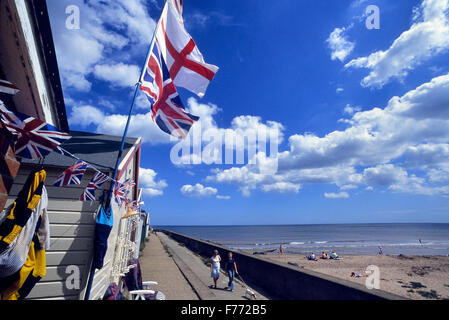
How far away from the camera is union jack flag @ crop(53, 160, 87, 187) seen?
484cm

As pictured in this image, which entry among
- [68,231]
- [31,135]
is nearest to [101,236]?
[68,231]

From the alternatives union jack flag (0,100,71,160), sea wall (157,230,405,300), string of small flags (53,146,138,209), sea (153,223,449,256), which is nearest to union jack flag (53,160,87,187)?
string of small flags (53,146,138,209)

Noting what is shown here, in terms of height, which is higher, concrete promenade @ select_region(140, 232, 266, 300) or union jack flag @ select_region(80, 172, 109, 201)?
union jack flag @ select_region(80, 172, 109, 201)

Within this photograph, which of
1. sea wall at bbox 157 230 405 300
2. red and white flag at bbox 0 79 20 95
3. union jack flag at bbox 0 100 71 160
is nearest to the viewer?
red and white flag at bbox 0 79 20 95

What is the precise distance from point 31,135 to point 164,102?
2.56 m

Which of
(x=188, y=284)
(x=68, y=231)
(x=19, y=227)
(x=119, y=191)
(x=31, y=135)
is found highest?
(x=31, y=135)

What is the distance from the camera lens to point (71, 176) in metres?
4.92

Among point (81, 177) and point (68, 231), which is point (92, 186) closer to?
point (81, 177)

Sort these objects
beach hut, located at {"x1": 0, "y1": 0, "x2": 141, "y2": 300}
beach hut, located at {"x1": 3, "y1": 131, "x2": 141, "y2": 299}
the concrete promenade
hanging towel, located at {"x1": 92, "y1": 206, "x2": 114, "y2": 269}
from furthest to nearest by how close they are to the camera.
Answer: the concrete promenade < hanging towel, located at {"x1": 92, "y1": 206, "x2": 114, "y2": 269} < beach hut, located at {"x1": 3, "y1": 131, "x2": 141, "y2": 299} < beach hut, located at {"x1": 0, "y1": 0, "x2": 141, "y2": 300}

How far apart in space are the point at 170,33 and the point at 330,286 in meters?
9.20

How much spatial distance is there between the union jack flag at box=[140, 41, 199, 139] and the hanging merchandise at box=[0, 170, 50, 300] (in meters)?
2.53

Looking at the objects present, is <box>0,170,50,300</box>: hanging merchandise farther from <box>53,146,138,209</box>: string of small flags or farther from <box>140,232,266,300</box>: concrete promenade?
<box>140,232,266,300</box>: concrete promenade
